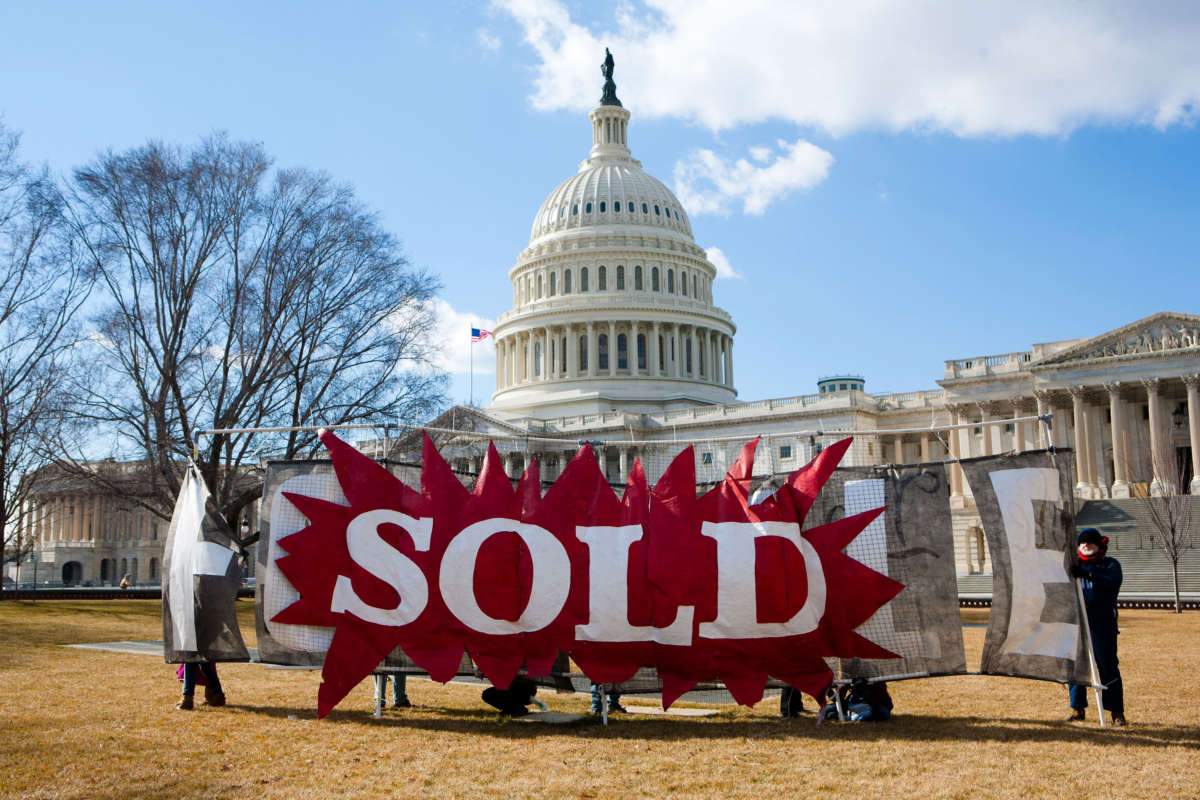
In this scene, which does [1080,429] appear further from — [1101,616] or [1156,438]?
[1101,616]

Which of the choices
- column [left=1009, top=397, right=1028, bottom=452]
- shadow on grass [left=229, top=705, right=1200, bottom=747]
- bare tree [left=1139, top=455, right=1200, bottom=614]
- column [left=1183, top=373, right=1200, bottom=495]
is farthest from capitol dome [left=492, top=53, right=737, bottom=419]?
shadow on grass [left=229, top=705, right=1200, bottom=747]

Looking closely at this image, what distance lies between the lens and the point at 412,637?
12.0 m

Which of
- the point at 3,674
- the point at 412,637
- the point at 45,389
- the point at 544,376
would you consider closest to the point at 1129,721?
the point at 412,637

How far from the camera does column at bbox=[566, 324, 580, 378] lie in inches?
3836

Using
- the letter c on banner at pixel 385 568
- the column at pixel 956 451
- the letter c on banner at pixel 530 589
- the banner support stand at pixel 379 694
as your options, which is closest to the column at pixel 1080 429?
the column at pixel 956 451

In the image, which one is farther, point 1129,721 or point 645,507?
point 645,507

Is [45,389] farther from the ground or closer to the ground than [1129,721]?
farther from the ground

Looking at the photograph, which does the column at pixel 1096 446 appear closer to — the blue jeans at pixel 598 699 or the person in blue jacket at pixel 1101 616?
the person in blue jacket at pixel 1101 616

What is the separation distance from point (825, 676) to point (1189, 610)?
27.8 metres

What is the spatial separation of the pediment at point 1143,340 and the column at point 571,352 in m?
44.8

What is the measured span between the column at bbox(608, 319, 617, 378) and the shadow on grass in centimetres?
8446

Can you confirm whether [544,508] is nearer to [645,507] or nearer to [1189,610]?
[645,507]

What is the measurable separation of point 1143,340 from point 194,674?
5931 centimetres

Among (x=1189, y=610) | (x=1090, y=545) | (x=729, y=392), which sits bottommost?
(x=1189, y=610)
